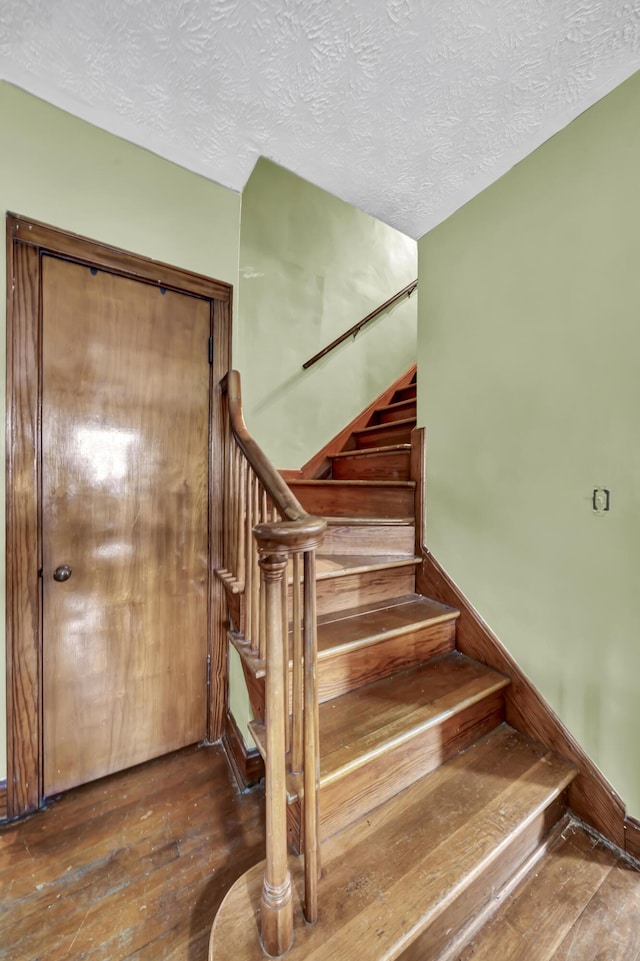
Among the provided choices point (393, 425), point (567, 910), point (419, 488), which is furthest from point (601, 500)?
point (393, 425)

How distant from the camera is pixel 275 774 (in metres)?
0.85

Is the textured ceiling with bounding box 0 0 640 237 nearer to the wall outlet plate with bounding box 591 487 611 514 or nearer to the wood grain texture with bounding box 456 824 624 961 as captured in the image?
the wall outlet plate with bounding box 591 487 611 514

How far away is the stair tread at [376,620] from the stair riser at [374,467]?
673 mm

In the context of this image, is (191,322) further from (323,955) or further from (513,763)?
(513,763)

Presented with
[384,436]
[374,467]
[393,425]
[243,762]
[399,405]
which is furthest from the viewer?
[399,405]

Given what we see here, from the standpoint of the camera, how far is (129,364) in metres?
1.54

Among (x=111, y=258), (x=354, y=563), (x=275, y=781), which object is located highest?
(x=111, y=258)

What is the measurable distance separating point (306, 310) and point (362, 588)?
213 cm

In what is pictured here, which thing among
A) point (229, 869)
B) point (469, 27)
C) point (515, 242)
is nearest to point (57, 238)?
point (469, 27)

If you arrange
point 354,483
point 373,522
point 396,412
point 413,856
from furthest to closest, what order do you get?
1. point 396,412
2. point 354,483
3. point 373,522
4. point 413,856

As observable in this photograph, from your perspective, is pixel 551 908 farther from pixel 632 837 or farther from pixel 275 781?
pixel 275 781

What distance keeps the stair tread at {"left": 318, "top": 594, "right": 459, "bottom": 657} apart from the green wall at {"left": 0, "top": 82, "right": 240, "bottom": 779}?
1.16m

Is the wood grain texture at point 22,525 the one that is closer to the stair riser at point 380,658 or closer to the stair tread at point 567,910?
the stair riser at point 380,658

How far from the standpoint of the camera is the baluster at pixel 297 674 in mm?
902
